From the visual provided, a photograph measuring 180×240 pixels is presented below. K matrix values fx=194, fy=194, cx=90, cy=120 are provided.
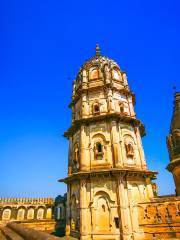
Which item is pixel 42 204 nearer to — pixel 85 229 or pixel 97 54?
pixel 85 229

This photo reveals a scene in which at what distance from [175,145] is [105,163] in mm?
9812

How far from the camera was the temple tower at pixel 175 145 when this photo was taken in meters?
21.2

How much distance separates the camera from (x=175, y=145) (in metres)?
22.7

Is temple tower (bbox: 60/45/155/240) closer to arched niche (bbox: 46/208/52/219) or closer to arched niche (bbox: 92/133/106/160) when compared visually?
arched niche (bbox: 92/133/106/160)

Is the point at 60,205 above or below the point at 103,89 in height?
below

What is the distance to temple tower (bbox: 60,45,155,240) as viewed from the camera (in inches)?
622

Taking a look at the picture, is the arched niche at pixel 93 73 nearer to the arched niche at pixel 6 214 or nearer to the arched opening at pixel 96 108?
the arched opening at pixel 96 108

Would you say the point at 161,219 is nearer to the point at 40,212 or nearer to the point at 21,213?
the point at 40,212

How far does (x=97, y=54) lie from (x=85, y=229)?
72.9ft

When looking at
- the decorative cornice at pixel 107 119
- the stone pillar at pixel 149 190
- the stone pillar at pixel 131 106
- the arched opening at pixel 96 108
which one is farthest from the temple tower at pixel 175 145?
the arched opening at pixel 96 108

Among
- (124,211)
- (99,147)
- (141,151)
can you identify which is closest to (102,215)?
(124,211)

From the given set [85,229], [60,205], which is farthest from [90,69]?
[60,205]

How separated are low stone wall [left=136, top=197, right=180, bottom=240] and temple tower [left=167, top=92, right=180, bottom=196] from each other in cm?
645

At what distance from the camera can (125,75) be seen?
83.9 feet
